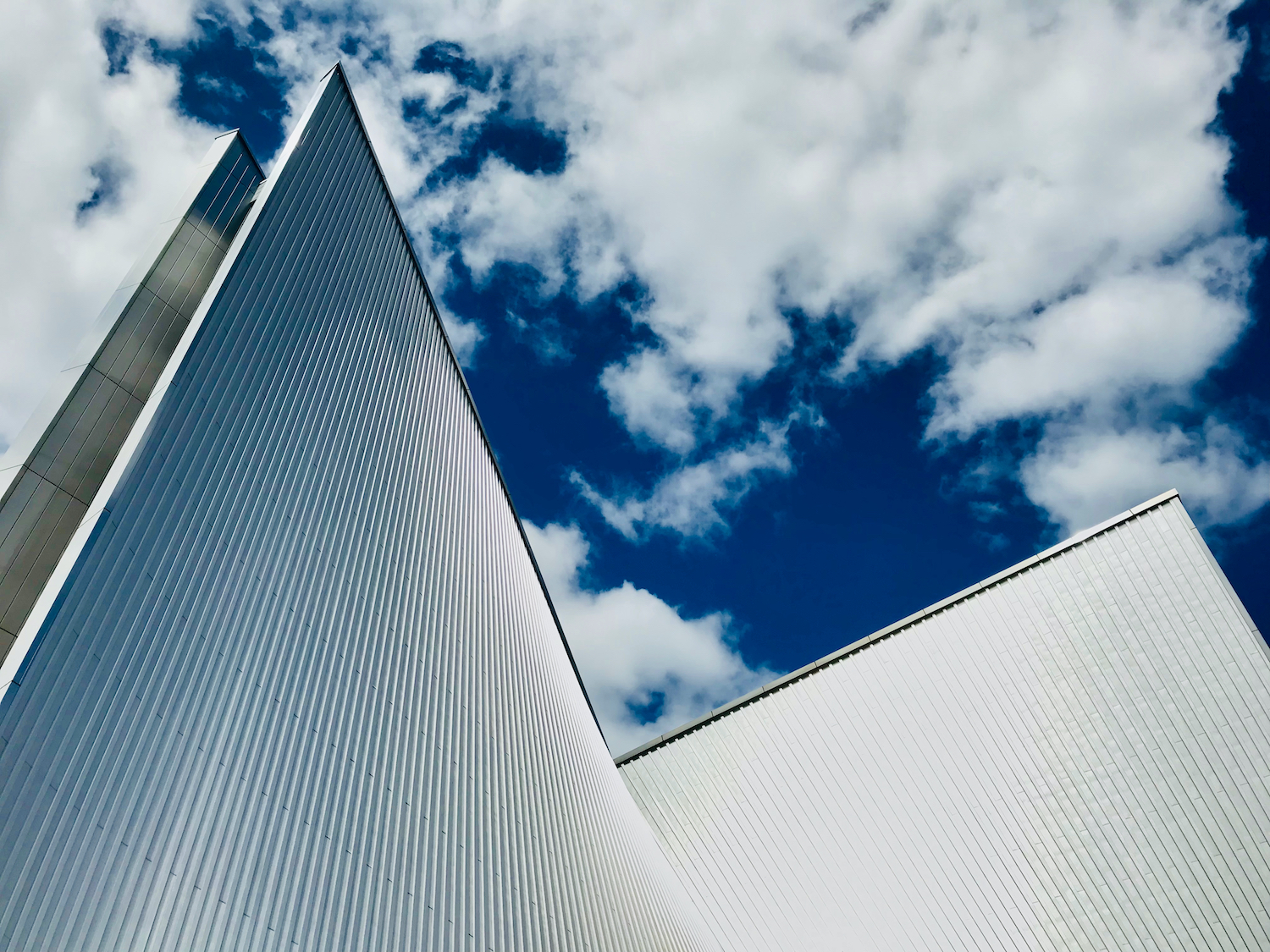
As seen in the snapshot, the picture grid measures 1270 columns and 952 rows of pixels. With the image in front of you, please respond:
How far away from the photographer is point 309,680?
8.99 metres

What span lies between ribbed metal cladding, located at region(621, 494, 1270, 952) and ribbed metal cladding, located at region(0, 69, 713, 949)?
216 inches

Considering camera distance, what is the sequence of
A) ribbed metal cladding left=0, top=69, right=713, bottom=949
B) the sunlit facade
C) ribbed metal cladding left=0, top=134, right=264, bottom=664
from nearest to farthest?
ribbed metal cladding left=0, top=69, right=713, bottom=949 → the sunlit facade → ribbed metal cladding left=0, top=134, right=264, bottom=664

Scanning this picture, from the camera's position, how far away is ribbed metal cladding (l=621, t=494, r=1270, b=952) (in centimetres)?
1908

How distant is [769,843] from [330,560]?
1547cm

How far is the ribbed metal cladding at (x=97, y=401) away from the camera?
7066mm

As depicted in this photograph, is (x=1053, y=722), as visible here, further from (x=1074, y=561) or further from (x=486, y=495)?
(x=486, y=495)

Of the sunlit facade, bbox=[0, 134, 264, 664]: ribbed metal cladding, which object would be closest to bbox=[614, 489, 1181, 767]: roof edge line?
the sunlit facade

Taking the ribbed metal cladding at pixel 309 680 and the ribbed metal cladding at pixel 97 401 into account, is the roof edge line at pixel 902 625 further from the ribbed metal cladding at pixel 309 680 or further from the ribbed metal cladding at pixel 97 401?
the ribbed metal cladding at pixel 97 401

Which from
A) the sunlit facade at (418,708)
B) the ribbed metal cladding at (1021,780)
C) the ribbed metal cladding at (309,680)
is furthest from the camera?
the ribbed metal cladding at (1021,780)

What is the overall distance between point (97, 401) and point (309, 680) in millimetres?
3557

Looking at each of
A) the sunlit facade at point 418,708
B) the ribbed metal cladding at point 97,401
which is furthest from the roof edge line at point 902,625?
the ribbed metal cladding at point 97,401

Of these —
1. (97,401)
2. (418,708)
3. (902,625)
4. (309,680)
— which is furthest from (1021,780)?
(97,401)

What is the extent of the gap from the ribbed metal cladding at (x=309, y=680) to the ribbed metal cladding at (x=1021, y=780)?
5497mm

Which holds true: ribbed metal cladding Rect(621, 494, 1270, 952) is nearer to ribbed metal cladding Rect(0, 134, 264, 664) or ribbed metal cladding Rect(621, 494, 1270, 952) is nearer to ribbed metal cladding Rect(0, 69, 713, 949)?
ribbed metal cladding Rect(0, 69, 713, 949)
